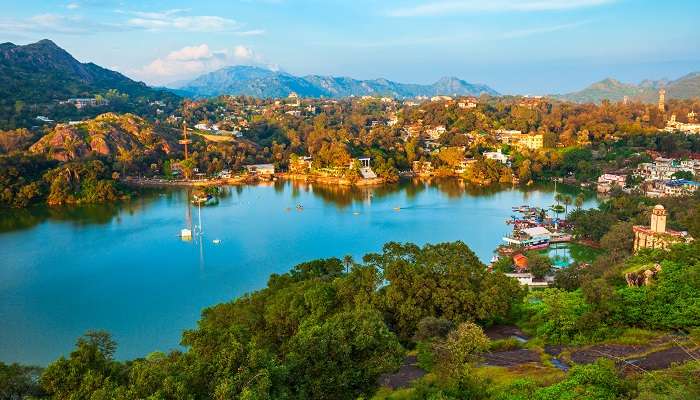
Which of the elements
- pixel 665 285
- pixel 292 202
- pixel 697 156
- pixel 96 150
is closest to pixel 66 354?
pixel 665 285

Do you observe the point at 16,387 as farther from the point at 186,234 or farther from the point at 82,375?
the point at 186,234

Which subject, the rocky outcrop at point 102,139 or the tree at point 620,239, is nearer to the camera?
the tree at point 620,239

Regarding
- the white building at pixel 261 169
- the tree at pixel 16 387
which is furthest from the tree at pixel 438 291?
the white building at pixel 261 169

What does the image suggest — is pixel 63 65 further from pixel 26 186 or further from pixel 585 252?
pixel 585 252

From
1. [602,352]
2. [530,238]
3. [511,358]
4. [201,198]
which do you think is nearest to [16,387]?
[511,358]

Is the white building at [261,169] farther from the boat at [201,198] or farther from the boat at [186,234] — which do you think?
the boat at [186,234]

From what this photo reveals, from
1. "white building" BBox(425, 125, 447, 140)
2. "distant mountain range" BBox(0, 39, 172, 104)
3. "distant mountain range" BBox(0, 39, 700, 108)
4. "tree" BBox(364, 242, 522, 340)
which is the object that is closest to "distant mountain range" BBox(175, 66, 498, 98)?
"distant mountain range" BBox(0, 39, 700, 108)
